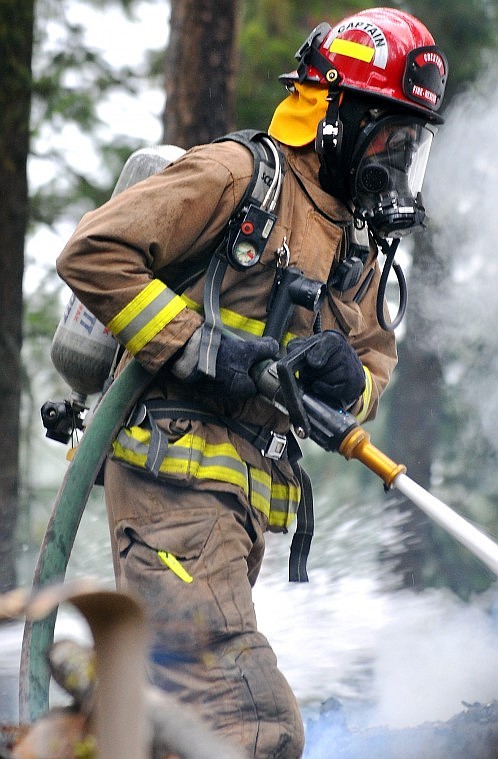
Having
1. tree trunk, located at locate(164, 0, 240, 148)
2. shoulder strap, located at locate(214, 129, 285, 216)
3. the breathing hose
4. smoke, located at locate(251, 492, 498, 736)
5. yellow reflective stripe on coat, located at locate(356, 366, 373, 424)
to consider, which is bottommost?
smoke, located at locate(251, 492, 498, 736)

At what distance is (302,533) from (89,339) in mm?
823

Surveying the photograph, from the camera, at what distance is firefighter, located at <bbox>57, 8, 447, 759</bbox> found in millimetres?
2695

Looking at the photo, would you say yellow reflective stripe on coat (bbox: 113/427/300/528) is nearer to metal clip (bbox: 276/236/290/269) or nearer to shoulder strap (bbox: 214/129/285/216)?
metal clip (bbox: 276/236/290/269)

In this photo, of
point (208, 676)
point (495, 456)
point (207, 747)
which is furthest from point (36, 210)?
point (207, 747)

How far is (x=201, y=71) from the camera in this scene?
6496 mm

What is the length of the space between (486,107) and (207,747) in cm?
649

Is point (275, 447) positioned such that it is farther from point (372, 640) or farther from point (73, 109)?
point (73, 109)

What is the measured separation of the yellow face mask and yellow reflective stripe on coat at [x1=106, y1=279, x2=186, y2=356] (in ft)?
2.00

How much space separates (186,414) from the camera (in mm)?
2865

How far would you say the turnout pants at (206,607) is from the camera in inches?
104

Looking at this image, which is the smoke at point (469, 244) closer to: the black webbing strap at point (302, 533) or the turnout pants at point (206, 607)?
the black webbing strap at point (302, 533)

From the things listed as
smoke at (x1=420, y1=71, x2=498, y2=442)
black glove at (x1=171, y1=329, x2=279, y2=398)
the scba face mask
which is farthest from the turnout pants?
smoke at (x1=420, y1=71, x2=498, y2=442)

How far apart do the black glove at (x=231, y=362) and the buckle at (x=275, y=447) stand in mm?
194

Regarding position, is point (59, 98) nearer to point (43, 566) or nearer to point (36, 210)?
point (36, 210)
